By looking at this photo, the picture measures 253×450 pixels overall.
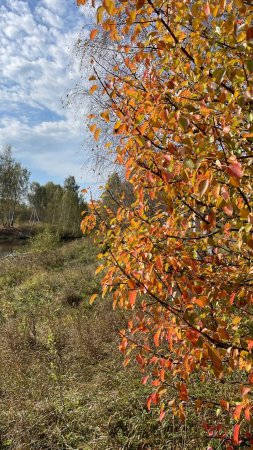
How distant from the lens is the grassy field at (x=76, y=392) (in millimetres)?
3480

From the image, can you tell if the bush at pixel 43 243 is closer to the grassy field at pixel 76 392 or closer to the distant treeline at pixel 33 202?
the grassy field at pixel 76 392

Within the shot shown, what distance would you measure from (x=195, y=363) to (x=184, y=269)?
52 centimetres

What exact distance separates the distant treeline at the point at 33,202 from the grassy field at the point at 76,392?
130 ft

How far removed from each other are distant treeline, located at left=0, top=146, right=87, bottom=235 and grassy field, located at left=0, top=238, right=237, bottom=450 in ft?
130

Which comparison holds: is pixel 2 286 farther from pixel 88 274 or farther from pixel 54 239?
pixel 54 239

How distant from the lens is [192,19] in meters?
1.82

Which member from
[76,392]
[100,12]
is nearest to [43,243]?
[76,392]

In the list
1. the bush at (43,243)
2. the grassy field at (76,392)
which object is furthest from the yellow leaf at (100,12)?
the bush at (43,243)

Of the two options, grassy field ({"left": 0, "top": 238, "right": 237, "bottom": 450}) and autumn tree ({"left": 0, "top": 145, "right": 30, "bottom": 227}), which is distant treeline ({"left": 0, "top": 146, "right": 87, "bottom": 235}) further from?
grassy field ({"left": 0, "top": 238, "right": 237, "bottom": 450})

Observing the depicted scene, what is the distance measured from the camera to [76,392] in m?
4.36

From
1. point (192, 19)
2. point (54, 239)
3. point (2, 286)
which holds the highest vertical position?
point (192, 19)

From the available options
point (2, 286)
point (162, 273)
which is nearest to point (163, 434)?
point (162, 273)

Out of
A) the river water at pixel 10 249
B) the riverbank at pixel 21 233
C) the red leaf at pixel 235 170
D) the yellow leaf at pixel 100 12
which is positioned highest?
the yellow leaf at pixel 100 12

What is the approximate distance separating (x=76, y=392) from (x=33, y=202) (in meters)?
62.1
